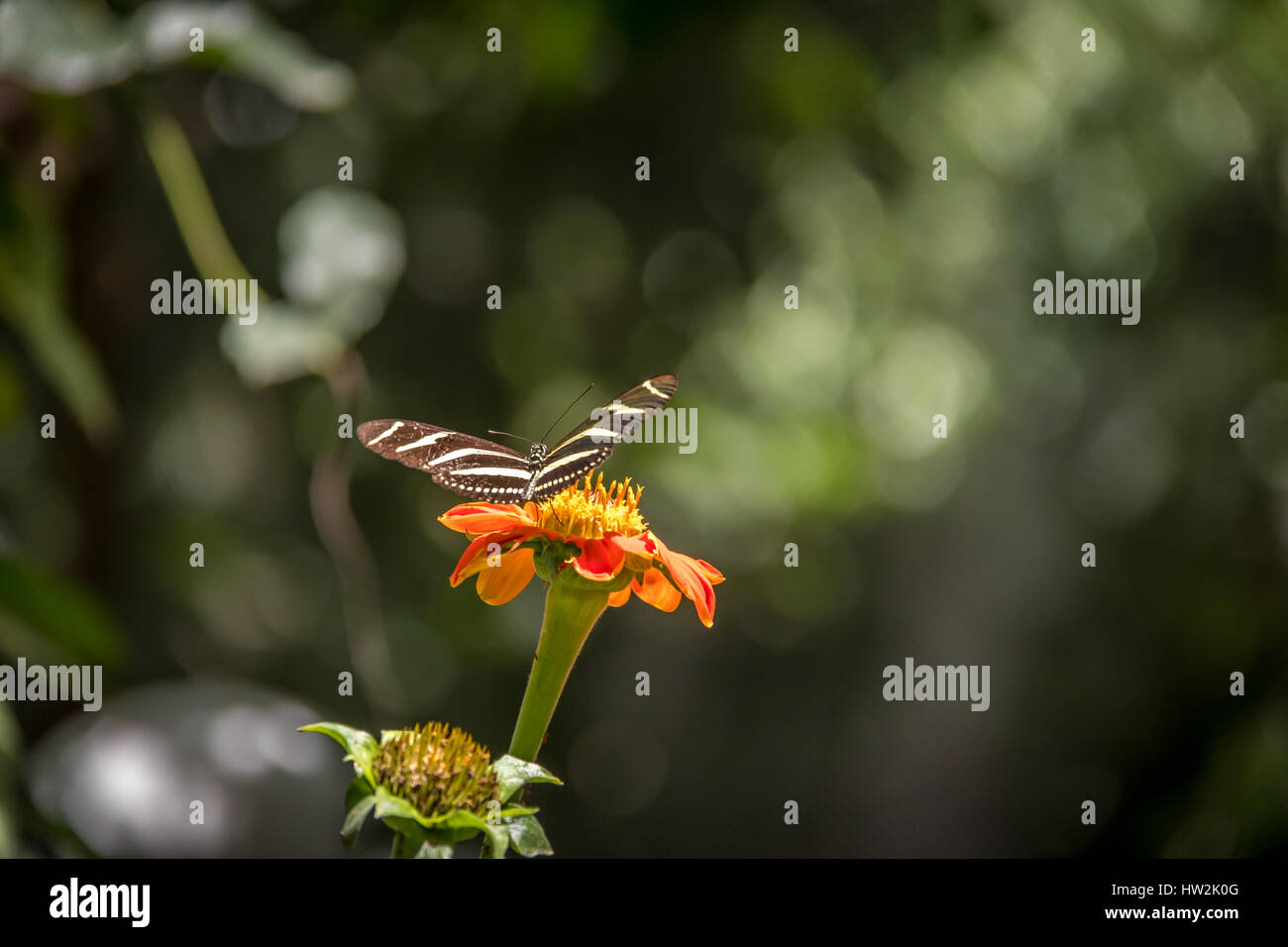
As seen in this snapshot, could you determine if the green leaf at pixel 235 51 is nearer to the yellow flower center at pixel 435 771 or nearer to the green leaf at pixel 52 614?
the green leaf at pixel 52 614

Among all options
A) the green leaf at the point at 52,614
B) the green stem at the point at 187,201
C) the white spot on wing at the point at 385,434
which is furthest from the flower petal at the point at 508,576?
the green stem at the point at 187,201

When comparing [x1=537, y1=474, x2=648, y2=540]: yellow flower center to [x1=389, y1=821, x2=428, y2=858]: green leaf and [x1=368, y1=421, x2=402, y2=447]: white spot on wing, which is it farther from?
[x1=389, y1=821, x2=428, y2=858]: green leaf

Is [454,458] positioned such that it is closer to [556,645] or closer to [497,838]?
[556,645]

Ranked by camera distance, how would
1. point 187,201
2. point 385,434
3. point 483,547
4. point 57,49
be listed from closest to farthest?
point 483,547 < point 385,434 < point 57,49 < point 187,201

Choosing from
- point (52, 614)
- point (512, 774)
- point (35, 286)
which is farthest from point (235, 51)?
point (512, 774)

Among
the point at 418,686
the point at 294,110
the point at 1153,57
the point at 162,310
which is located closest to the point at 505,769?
the point at 162,310

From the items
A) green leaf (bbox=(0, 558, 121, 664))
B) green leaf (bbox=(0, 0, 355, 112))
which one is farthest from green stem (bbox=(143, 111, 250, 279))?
green leaf (bbox=(0, 558, 121, 664))

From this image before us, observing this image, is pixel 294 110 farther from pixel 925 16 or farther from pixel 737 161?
pixel 925 16
